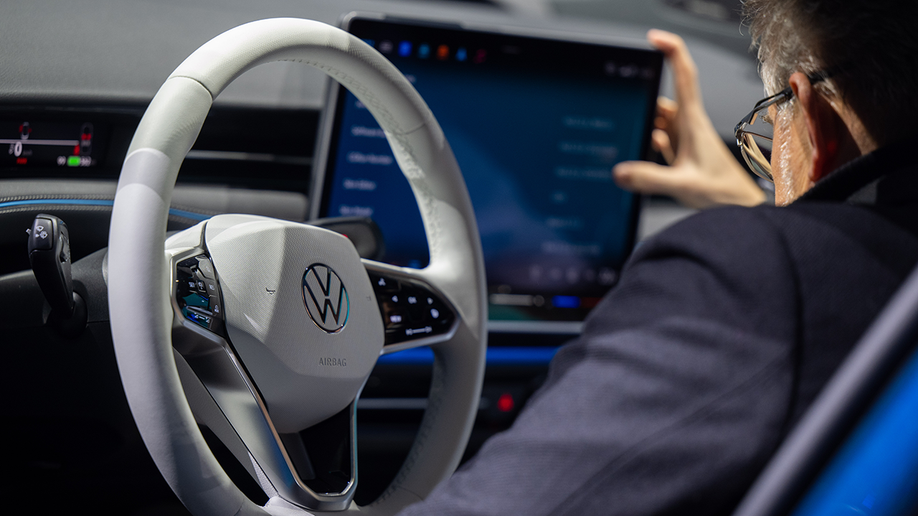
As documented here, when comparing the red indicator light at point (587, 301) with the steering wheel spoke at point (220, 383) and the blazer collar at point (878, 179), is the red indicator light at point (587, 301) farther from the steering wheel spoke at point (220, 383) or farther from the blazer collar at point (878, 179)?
the blazer collar at point (878, 179)

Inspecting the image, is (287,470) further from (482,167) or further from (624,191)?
(624,191)

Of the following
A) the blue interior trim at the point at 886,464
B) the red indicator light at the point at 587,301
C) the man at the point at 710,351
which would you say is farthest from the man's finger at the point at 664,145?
the blue interior trim at the point at 886,464

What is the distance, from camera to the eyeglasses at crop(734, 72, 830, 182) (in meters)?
0.63

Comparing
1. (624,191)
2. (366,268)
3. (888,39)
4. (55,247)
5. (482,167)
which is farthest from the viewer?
(624,191)

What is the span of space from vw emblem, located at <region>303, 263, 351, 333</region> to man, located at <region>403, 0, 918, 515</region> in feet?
0.86

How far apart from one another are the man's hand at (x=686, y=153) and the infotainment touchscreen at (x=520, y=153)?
0.22 ft

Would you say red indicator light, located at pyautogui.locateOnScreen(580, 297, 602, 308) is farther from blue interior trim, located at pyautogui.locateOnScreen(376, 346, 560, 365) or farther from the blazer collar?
the blazer collar

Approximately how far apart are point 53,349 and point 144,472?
0.21 meters

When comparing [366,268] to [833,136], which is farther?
[366,268]

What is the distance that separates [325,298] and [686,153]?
1.17 meters

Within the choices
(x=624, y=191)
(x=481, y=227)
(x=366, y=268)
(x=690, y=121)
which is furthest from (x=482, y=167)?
(x=366, y=268)

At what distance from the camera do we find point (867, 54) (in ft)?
1.65

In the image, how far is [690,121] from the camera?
166 cm

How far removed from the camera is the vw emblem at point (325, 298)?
69 centimetres
